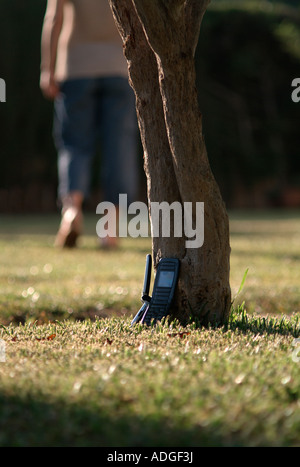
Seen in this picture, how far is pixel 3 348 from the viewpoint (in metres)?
1.48

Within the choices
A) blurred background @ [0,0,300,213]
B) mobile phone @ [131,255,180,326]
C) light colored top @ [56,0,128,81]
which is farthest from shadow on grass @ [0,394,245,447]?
blurred background @ [0,0,300,213]

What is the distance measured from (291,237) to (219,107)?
8.14 m

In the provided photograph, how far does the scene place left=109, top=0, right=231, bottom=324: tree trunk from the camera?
1.63 m

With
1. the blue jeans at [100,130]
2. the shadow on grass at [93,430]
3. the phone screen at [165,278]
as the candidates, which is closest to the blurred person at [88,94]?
the blue jeans at [100,130]

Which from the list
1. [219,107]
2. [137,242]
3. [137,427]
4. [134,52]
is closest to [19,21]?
[219,107]

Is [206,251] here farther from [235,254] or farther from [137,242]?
[137,242]

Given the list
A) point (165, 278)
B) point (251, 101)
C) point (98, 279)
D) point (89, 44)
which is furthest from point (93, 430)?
point (251, 101)

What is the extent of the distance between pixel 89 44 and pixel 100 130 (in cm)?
52

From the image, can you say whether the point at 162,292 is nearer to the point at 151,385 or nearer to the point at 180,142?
the point at 180,142

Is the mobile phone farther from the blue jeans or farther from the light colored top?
the light colored top

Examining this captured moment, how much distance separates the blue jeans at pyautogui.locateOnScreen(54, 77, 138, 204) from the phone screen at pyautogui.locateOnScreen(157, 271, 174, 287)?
2.41 metres

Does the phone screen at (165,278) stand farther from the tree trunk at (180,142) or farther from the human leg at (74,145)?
the human leg at (74,145)

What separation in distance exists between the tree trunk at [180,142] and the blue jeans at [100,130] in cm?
235

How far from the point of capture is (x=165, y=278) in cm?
178
